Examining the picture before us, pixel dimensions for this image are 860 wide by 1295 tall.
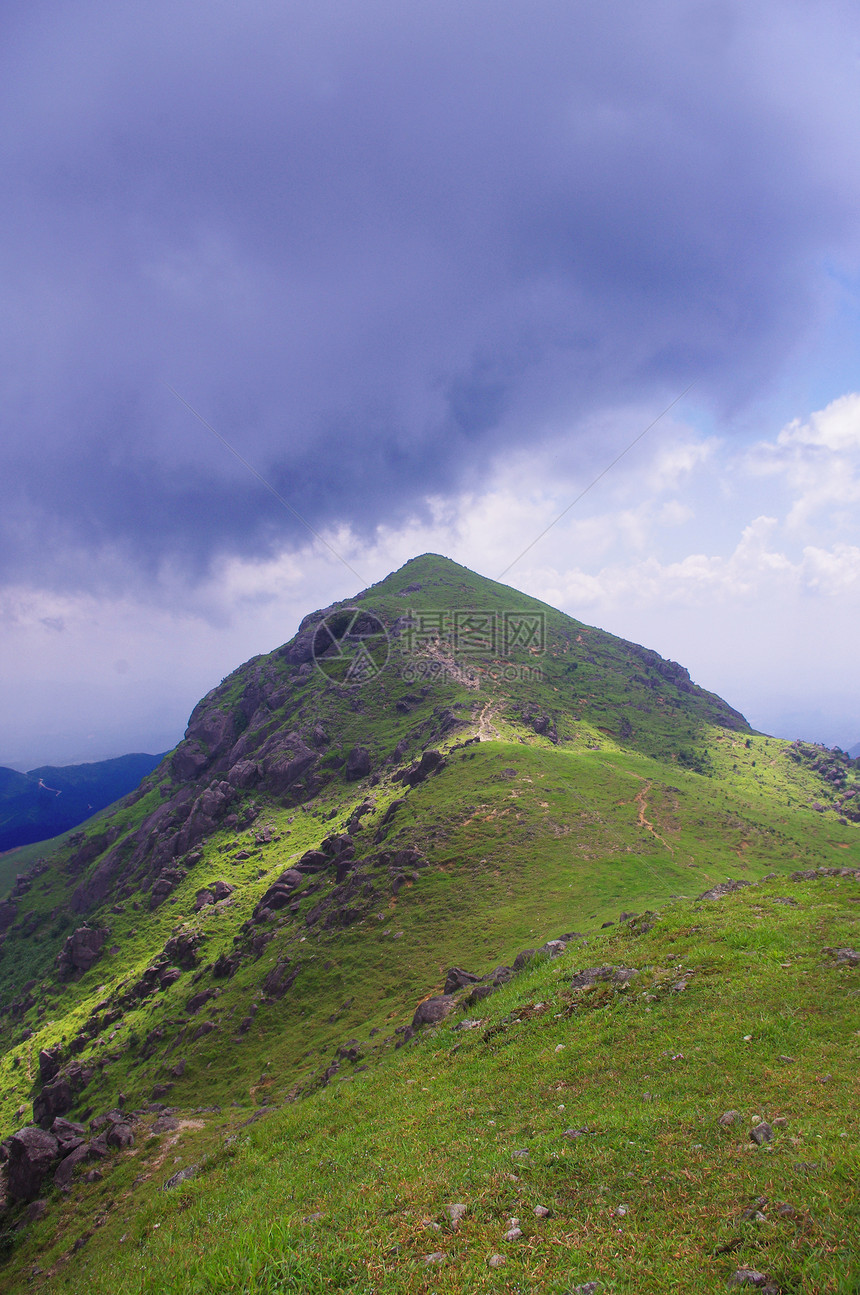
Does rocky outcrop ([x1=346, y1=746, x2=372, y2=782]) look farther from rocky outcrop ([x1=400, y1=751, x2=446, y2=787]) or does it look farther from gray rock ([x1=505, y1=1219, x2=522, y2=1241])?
gray rock ([x1=505, y1=1219, x2=522, y2=1241])

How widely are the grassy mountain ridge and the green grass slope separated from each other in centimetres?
795

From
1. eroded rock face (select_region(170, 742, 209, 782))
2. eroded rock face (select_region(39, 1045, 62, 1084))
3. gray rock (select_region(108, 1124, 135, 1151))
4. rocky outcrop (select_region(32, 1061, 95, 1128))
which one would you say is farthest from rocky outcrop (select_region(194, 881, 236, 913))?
eroded rock face (select_region(170, 742, 209, 782))

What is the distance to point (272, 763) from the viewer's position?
101 m

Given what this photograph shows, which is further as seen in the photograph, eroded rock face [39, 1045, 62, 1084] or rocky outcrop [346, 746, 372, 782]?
rocky outcrop [346, 746, 372, 782]

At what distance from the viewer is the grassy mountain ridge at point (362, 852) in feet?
135

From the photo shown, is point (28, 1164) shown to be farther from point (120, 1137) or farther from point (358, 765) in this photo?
point (358, 765)

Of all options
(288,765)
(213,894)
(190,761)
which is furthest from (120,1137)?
(190,761)

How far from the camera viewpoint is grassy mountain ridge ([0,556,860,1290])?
1617 inches

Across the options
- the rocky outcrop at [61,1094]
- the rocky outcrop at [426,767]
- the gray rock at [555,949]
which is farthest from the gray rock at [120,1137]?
the rocky outcrop at [426,767]

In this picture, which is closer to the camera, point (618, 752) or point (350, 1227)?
point (350, 1227)

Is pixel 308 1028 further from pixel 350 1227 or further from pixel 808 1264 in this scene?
pixel 808 1264

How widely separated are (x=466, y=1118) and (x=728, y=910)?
14.7 m

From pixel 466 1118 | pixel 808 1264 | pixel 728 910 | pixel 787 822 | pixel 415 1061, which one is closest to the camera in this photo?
pixel 808 1264

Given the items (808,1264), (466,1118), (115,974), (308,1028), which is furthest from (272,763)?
(808,1264)
